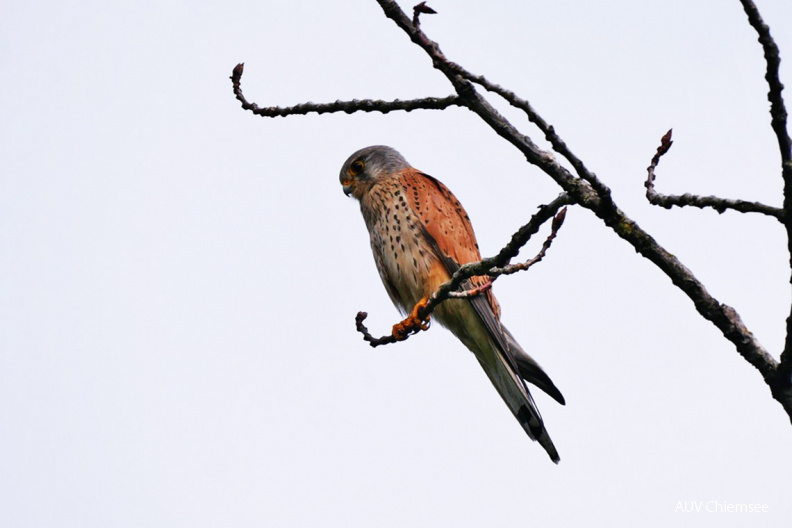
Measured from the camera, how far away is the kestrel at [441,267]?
5008mm

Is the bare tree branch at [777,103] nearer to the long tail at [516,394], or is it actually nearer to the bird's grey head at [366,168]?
the long tail at [516,394]

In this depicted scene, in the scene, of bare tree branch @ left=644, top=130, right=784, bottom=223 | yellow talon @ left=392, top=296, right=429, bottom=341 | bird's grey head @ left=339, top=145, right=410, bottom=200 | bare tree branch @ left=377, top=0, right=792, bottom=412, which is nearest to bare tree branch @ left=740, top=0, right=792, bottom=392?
bare tree branch @ left=644, top=130, right=784, bottom=223

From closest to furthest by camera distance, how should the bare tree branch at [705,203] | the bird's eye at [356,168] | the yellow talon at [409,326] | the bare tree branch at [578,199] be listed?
1. the bare tree branch at [705,203]
2. the bare tree branch at [578,199]
3. the yellow talon at [409,326]
4. the bird's eye at [356,168]

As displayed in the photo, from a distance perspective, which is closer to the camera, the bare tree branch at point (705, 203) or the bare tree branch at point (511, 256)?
the bare tree branch at point (705, 203)

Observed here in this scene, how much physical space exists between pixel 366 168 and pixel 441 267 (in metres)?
1.16

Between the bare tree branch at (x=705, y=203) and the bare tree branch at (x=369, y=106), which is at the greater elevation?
the bare tree branch at (x=369, y=106)

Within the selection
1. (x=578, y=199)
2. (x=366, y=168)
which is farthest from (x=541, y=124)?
(x=366, y=168)

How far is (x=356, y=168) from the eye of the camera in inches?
239

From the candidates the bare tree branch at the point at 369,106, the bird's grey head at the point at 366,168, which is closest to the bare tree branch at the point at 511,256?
the bare tree branch at the point at 369,106

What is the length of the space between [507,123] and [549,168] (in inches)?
7.5

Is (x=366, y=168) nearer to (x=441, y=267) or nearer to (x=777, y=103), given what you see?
(x=441, y=267)

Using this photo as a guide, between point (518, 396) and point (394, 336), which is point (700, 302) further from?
point (518, 396)

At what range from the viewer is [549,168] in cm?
263

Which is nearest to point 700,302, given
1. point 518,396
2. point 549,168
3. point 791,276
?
point 791,276
